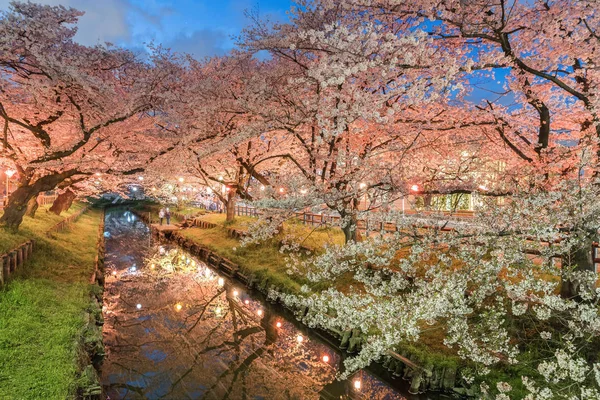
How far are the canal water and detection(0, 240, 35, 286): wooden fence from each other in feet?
11.0

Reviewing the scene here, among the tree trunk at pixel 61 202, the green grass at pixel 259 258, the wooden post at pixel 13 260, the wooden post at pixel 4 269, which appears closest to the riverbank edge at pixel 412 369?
the green grass at pixel 259 258

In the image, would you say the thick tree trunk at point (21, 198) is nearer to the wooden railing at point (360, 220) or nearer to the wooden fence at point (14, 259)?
the wooden fence at point (14, 259)

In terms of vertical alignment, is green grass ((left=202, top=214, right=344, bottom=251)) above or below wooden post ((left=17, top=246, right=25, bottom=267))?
above

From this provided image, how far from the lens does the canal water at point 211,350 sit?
344 inches

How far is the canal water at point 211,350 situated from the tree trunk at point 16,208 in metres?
4.74

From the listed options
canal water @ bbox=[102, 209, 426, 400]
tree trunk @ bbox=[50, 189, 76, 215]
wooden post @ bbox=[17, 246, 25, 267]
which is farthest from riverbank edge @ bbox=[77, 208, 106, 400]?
tree trunk @ bbox=[50, 189, 76, 215]

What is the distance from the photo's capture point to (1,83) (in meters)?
Answer: 12.7

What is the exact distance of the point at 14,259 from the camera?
1100 cm

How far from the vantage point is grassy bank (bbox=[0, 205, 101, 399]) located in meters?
6.18

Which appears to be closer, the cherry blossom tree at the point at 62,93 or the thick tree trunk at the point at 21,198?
the cherry blossom tree at the point at 62,93

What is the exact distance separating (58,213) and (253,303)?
21.6 meters

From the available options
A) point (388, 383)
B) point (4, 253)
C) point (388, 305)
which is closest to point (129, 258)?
point (4, 253)

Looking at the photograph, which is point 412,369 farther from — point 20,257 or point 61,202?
point 61,202

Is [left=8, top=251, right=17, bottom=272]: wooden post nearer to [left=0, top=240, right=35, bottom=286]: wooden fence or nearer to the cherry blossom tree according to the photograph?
[left=0, top=240, right=35, bottom=286]: wooden fence
